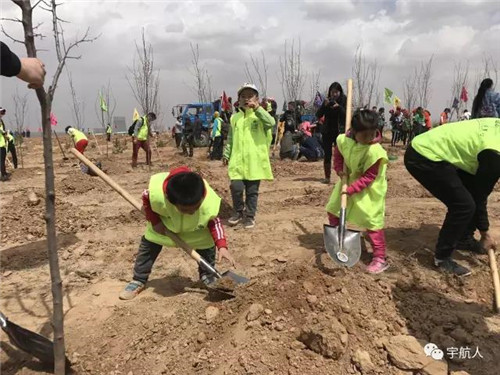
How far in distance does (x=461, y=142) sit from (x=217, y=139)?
10222 mm

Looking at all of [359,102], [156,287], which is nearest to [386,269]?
[156,287]

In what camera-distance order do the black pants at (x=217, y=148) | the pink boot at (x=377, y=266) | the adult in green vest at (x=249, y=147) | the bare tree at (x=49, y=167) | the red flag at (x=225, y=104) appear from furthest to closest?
the red flag at (x=225, y=104) < the black pants at (x=217, y=148) < the adult in green vest at (x=249, y=147) < the pink boot at (x=377, y=266) < the bare tree at (x=49, y=167)

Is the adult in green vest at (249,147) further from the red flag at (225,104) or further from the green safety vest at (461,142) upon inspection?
the red flag at (225,104)

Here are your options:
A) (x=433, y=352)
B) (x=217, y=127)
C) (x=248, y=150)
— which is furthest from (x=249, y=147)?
(x=217, y=127)

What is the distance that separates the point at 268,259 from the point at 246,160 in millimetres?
1269

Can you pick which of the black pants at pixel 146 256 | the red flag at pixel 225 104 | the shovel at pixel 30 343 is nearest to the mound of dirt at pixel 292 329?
the shovel at pixel 30 343

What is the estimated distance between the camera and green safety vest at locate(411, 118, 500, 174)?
296cm

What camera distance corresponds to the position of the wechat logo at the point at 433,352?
2176mm

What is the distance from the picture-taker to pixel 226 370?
2.04m

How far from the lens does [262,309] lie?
2381mm

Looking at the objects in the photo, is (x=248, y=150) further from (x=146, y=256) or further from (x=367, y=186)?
(x=146, y=256)

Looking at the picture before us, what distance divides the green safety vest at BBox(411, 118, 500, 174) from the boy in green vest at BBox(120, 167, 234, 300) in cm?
170

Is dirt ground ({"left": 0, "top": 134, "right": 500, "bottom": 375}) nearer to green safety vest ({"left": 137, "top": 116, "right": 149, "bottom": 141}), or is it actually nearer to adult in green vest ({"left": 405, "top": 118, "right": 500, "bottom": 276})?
adult in green vest ({"left": 405, "top": 118, "right": 500, "bottom": 276})

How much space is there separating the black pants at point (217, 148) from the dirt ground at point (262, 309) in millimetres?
8537
